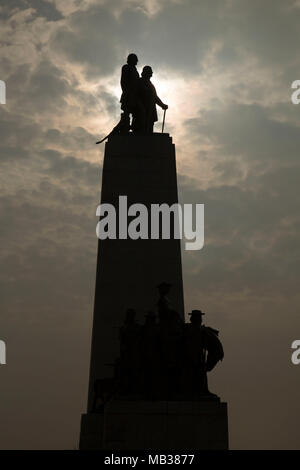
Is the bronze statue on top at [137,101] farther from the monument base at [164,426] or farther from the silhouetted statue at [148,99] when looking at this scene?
the monument base at [164,426]

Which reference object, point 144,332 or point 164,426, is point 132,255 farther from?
point 164,426

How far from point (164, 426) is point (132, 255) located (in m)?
7.15

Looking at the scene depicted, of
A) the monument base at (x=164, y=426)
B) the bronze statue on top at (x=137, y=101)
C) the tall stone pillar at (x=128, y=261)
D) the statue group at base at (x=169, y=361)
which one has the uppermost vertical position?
the bronze statue on top at (x=137, y=101)

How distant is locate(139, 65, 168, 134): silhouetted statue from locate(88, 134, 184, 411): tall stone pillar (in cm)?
90

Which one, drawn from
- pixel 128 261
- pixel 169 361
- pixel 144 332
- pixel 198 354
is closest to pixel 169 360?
pixel 169 361

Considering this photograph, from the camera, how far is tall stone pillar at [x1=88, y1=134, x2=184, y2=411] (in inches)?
766

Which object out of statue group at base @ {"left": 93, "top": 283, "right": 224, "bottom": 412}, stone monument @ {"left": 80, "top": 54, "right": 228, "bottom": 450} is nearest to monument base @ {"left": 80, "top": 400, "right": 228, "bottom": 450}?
stone monument @ {"left": 80, "top": 54, "right": 228, "bottom": 450}

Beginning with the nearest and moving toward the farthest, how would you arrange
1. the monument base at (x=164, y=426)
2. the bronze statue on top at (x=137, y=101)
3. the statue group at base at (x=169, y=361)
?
the monument base at (x=164, y=426), the statue group at base at (x=169, y=361), the bronze statue on top at (x=137, y=101)

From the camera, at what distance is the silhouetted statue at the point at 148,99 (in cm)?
2236

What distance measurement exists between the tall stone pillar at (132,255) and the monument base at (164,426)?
4516 millimetres

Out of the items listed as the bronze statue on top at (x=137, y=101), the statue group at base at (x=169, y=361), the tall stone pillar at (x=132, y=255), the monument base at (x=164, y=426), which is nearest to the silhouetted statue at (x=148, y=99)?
the bronze statue on top at (x=137, y=101)
